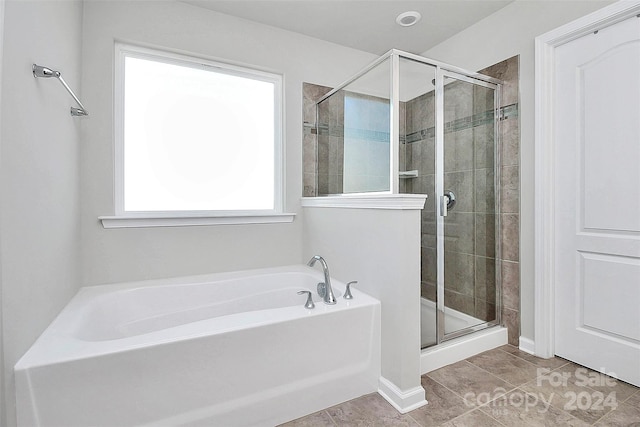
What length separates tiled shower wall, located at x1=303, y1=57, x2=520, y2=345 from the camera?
1.96 m

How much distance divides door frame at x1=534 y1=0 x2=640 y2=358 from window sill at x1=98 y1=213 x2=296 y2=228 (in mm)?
1772

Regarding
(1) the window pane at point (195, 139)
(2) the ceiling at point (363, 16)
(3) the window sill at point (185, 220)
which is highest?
(2) the ceiling at point (363, 16)

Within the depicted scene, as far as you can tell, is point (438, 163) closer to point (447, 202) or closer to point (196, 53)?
point (447, 202)

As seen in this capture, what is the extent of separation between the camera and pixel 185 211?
7.37ft

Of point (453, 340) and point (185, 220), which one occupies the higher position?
point (185, 220)

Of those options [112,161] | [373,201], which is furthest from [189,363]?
[112,161]

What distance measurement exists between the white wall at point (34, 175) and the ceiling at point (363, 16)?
3.84ft

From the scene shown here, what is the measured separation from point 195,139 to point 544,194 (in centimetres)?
245

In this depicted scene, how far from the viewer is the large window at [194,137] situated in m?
2.11

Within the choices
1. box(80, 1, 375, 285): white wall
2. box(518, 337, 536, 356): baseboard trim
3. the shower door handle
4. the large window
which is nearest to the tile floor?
box(518, 337, 536, 356): baseboard trim

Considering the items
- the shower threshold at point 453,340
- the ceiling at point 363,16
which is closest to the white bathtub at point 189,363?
the shower threshold at point 453,340

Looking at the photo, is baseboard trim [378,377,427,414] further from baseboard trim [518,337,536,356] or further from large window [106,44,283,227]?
large window [106,44,283,227]

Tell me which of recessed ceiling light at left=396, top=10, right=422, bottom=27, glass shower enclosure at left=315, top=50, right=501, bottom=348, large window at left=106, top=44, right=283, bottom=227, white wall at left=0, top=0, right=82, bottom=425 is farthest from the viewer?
recessed ceiling light at left=396, top=10, right=422, bottom=27

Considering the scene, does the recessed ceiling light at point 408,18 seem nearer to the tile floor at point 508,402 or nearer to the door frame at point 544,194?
the door frame at point 544,194
